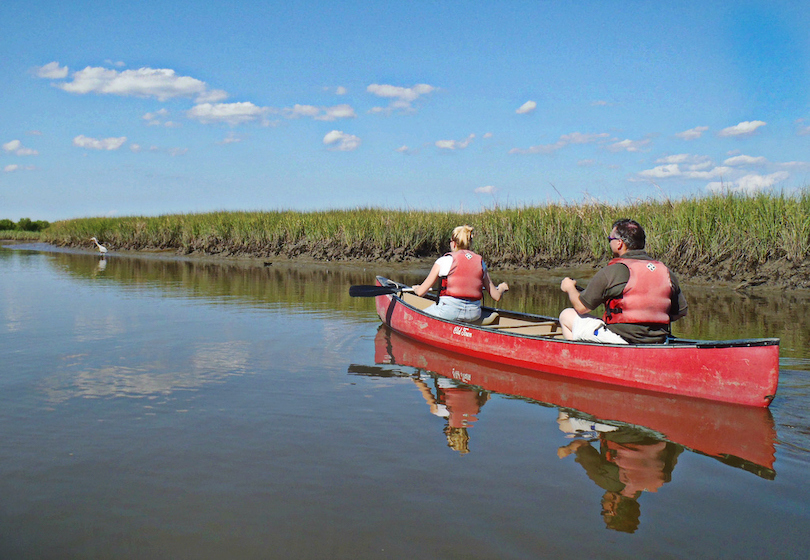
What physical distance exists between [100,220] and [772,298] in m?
35.9

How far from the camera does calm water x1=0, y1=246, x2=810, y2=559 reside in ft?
10.1

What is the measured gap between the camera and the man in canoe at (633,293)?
5.67 m

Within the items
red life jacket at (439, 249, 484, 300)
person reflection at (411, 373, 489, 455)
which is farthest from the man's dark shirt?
red life jacket at (439, 249, 484, 300)

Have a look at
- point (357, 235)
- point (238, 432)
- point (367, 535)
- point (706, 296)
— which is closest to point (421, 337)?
point (238, 432)

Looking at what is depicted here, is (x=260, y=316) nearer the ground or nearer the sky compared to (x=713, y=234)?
nearer the ground

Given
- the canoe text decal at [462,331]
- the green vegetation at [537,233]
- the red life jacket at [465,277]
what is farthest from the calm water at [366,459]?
the green vegetation at [537,233]

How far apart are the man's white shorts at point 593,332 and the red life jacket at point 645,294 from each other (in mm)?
253

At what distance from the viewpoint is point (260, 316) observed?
34.0 ft

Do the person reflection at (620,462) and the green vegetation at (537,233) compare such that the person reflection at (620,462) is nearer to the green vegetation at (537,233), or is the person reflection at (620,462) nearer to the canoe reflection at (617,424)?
the canoe reflection at (617,424)

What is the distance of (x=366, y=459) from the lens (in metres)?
4.04

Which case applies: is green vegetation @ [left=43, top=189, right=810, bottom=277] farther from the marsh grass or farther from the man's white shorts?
the marsh grass

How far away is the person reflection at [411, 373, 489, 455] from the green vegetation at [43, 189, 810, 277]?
1034cm

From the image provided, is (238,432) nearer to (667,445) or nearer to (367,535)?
(367,535)

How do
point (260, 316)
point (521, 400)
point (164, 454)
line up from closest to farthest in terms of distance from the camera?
point (164, 454), point (521, 400), point (260, 316)
